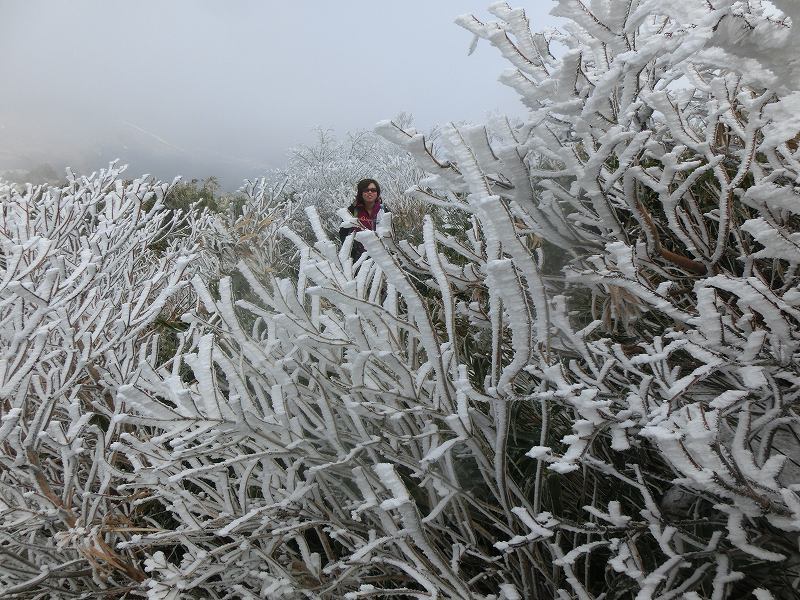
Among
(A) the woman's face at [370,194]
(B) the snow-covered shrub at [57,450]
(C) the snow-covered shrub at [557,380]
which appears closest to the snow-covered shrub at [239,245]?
(A) the woman's face at [370,194]

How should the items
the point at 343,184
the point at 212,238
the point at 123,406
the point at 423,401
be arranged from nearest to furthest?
the point at 423,401, the point at 123,406, the point at 212,238, the point at 343,184

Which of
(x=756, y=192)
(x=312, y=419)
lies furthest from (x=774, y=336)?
(x=312, y=419)

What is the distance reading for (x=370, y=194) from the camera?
21.7 feet

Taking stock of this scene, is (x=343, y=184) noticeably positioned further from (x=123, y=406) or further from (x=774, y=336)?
(x=774, y=336)

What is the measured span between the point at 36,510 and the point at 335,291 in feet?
5.71

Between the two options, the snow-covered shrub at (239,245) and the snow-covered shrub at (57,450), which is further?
the snow-covered shrub at (239,245)

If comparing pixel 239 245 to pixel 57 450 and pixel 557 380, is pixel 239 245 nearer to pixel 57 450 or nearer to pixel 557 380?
pixel 57 450

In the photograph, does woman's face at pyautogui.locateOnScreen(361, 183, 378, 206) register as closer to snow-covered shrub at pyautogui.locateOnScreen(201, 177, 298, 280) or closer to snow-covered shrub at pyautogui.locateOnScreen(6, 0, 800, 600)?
snow-covered shrub at pyautogui.locateOnScreen(201, 177, 298, 280)

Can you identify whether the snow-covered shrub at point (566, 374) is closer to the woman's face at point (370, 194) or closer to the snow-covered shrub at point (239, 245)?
the snow-covered shrub at point (239, 245)

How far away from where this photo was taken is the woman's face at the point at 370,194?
660 cm

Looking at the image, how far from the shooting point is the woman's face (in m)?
6.60

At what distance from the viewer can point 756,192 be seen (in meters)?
0.92

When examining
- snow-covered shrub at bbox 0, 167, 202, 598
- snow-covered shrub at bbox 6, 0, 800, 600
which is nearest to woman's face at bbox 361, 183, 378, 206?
snow-covered shrub at bbox 0, 167, 202, 598

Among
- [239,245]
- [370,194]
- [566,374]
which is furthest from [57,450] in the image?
[370,194]
